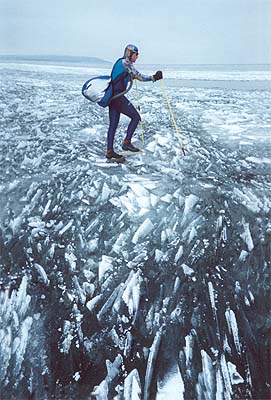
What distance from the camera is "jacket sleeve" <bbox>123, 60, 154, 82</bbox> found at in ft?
3.50

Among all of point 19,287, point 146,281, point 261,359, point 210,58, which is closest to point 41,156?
point 19,287

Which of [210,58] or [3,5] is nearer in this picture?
[3,5]

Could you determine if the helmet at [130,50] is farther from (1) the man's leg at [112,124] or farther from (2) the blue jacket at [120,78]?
(1) the man's leg at [112,124]

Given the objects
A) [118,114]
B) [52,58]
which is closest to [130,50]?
[118,114]

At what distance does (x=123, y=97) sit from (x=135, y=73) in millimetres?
85

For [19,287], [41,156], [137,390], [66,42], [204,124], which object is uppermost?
[66,42]

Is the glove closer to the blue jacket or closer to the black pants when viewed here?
the blue jacket

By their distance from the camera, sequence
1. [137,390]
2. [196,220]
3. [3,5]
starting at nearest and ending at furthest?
[137,390] → [196,220] → [3,5]

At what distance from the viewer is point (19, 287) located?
1008mm

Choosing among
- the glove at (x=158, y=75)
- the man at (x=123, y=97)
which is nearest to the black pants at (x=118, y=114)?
the man at (x=123, y=97)

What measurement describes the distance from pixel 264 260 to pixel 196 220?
23cm

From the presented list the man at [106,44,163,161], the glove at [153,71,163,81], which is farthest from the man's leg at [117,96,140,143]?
the glove at [153,71,163,81]

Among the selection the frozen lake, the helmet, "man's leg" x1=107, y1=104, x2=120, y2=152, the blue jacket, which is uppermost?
the helmet

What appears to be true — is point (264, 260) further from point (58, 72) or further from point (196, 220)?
point (58, 72)
